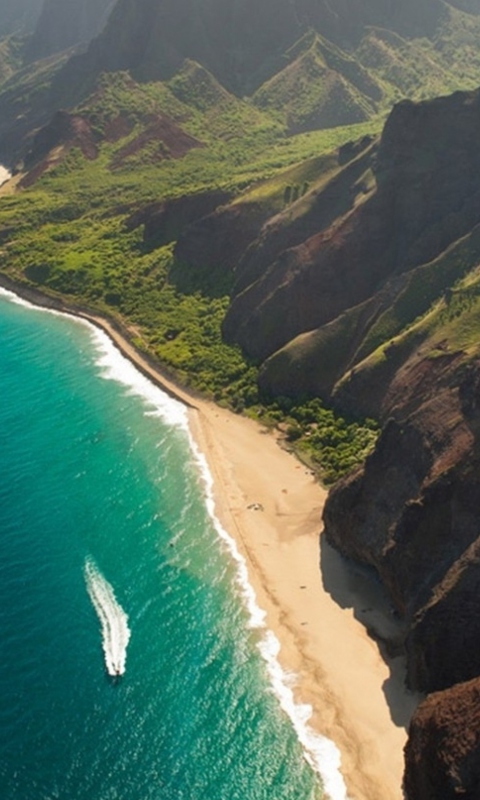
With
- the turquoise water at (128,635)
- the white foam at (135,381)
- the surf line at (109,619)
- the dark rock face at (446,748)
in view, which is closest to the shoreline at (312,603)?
the turquoise water at (128,635)

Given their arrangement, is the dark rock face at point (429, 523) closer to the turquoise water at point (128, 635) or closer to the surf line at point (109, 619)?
the turquoise water at point (128, 635)

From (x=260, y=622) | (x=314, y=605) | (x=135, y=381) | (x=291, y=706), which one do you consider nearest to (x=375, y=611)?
(x=314, y=605)

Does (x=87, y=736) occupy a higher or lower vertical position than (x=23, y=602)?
lower

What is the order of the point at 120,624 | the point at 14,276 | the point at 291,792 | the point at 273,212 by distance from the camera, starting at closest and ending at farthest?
the point at 291,792 → the point at 120,624 → the point at 273,212 → the point at 14,276

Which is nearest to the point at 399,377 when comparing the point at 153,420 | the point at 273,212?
the point at 153,420

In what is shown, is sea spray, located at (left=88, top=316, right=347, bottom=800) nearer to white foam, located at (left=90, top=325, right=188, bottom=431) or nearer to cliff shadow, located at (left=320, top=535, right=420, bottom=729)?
white foam, located at (left=90, top=325, right=188, bottom=431)

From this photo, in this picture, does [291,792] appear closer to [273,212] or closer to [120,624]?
[120,624]

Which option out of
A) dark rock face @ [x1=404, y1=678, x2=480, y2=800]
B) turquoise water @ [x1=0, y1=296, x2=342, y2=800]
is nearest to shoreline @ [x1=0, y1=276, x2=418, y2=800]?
turquoise water @ [x1=0, y1=296, x2=342, y2=800]

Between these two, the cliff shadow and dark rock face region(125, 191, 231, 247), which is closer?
the cliff shadow
